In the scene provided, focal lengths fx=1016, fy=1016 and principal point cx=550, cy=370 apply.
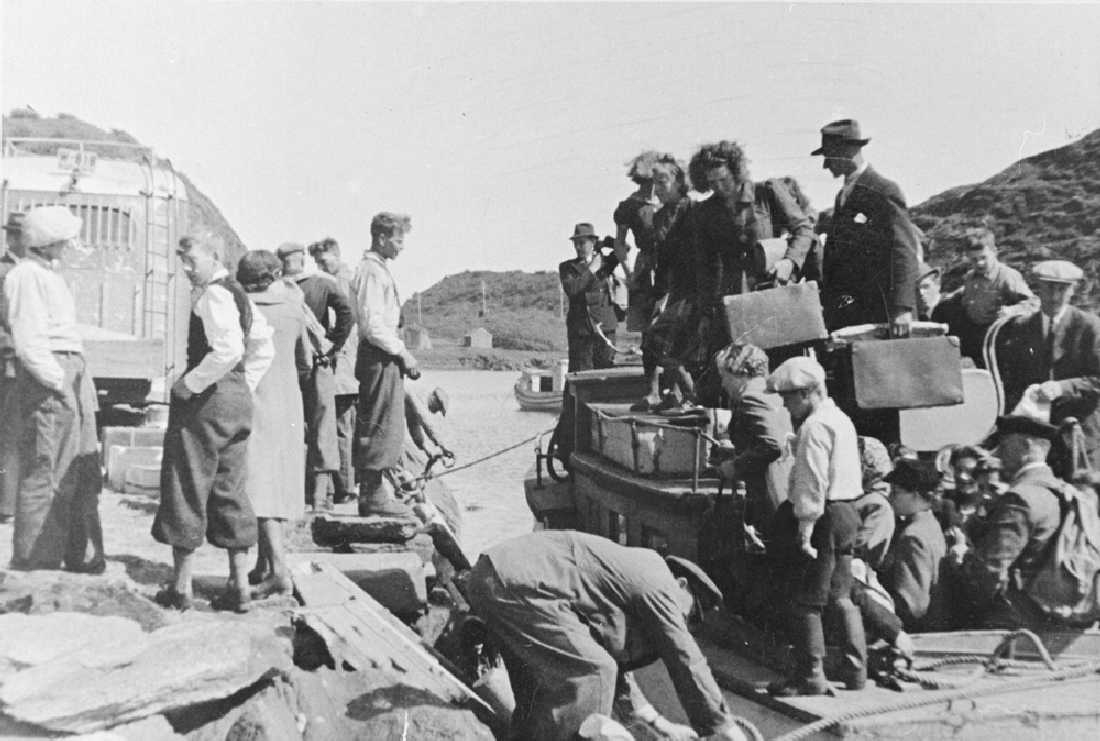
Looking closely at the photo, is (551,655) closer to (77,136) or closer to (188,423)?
(188,423)

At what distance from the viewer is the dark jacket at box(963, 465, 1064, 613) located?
4.81 metres

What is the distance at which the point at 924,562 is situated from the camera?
509 cm

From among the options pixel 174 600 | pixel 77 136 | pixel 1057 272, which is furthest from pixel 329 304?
pixel 77 136

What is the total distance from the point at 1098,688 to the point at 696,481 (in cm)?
219

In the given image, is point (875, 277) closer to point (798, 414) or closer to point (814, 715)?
point (798, 414)

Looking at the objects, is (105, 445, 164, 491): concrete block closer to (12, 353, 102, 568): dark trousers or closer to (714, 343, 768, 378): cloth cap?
(12, 353, 102, 568): dark trousers

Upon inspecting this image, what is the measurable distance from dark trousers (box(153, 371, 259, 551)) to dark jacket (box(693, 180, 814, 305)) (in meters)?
3.58

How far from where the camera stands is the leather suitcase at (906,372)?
5.81 m

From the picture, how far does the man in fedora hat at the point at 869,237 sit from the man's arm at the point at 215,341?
12.2ft

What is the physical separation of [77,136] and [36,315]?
8.31 m

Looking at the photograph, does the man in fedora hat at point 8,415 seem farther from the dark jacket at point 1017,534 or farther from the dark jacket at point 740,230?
the dark jacket at point 1017,534

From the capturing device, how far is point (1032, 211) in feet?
37.4

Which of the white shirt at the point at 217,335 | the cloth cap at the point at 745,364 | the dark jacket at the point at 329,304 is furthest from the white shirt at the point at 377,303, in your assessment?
the cloth cap at the point at 745,364

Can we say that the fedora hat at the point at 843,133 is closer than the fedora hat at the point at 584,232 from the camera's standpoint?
Yes
